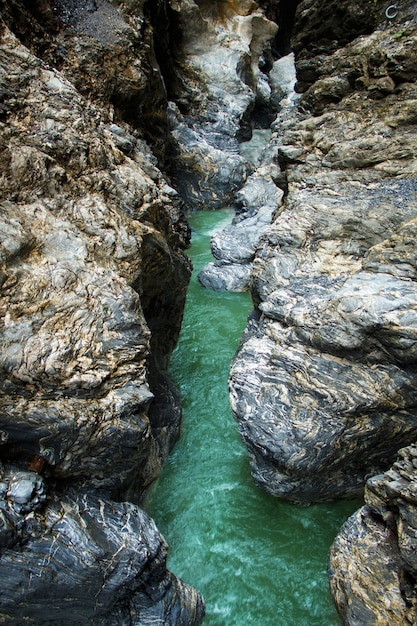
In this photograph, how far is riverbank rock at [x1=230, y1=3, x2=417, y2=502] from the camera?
5.32 m

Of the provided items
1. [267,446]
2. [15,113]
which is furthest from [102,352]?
[15,113]

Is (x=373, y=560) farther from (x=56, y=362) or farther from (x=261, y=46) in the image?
(x=261, y=46)

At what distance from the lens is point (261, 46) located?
24844mm

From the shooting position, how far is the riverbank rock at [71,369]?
3627mm

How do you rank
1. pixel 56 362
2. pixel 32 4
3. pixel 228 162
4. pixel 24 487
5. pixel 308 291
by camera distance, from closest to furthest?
1. pixel 24 487
2. pixel 56 362
3. pixel 308 291
4. pixel 32 4
5. pixel 228 162

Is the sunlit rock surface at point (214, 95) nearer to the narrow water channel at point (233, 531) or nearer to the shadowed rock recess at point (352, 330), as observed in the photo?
the shadowed rock recess at point (352, 330)

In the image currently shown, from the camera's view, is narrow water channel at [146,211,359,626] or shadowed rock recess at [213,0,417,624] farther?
narrow water channel at [146,211,359,626]

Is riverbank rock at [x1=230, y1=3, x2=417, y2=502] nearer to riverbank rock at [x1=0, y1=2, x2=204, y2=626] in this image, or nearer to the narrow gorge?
the narrow gorge

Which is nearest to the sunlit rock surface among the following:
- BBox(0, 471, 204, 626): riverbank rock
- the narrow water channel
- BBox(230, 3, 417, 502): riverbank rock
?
BBox(230, 3, 417, 502): riverbank rock

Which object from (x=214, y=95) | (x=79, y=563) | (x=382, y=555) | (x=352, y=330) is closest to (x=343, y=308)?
(x=352, y=330)

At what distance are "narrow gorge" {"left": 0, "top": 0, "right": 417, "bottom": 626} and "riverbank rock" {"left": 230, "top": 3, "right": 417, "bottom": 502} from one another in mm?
30

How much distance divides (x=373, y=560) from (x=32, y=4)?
13810mm

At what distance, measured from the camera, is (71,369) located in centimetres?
407

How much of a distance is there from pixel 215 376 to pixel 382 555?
15.5ft
